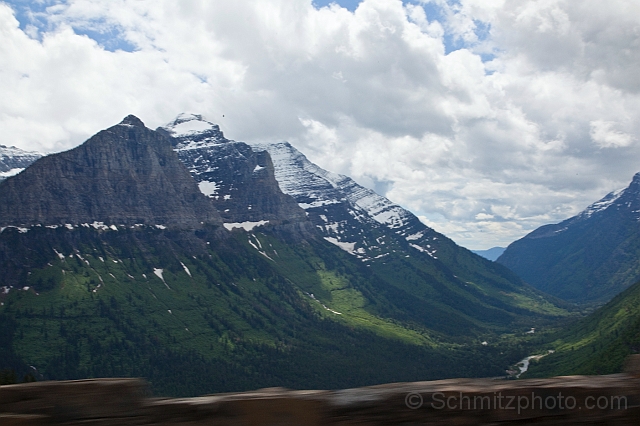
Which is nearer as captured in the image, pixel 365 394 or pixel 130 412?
pixel 130 412

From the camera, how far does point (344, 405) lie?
9953mm

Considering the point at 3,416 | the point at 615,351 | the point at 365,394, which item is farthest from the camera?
the point at 615,351

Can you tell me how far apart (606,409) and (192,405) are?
7.98 m

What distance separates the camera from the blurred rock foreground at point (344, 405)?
A: 9336 mm

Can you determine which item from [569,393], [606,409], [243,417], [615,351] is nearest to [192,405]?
[243,417]

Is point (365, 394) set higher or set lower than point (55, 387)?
lower

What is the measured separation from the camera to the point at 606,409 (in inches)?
415

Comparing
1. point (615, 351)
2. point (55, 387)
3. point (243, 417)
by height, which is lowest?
point (615, 351)

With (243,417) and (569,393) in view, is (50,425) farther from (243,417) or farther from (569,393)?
(569,393)

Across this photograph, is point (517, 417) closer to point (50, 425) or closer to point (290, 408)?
point (290, 408)

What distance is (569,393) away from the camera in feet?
34.9

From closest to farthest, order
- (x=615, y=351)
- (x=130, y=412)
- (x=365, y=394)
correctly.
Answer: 1. (x=130, y=412)
2. (x=365, y=394)
3. (x=615, y=351)

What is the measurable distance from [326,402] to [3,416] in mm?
5463

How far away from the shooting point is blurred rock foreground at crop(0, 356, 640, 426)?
30.6 ft
